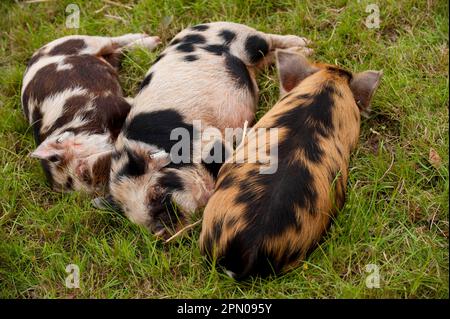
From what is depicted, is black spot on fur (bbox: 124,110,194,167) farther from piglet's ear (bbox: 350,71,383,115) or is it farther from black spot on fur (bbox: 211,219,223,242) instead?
piglet's ear (bbox: 350,71,383,115)

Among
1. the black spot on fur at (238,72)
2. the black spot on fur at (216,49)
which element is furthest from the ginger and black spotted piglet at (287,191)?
the black spot on fur at (216,49)

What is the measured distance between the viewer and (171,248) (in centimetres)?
423

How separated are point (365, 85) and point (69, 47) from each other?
8.49 ft

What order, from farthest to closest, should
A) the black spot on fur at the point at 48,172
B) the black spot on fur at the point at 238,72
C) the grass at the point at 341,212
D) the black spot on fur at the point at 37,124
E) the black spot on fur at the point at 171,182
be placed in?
the black spot on fur at the point at 37,124, the black spot on fur at the point at 238,72, the black spot on fur at the point at 48,172, the black spot on fur at the point at 171,182, the grass at the point at 341,212

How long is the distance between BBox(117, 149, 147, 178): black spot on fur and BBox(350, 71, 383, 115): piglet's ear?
1649 millimetres

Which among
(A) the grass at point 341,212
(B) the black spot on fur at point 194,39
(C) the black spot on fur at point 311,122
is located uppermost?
(B) the black spot on fur at point 194,39

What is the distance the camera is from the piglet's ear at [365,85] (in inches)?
177

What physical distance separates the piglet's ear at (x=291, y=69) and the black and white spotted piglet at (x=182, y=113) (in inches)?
13.1

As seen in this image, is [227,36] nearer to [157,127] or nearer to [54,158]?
[157,127]

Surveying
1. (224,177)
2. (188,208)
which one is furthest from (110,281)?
(224,177)

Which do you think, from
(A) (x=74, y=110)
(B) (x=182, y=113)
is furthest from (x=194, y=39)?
(A) (x=74, y=110)

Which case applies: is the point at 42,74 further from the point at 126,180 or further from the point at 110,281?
the point at 110,281

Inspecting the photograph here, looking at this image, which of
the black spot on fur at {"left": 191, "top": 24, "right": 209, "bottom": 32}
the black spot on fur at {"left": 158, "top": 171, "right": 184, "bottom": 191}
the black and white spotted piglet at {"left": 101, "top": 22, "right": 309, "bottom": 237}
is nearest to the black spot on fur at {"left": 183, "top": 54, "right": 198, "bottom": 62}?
the black and white spotted piglet at {"left": 101, "top": 22, "right": 309, "bottom": 237}

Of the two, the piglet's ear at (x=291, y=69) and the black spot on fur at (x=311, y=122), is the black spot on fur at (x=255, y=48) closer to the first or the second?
the piglet's ear at (x=291, y=69)
